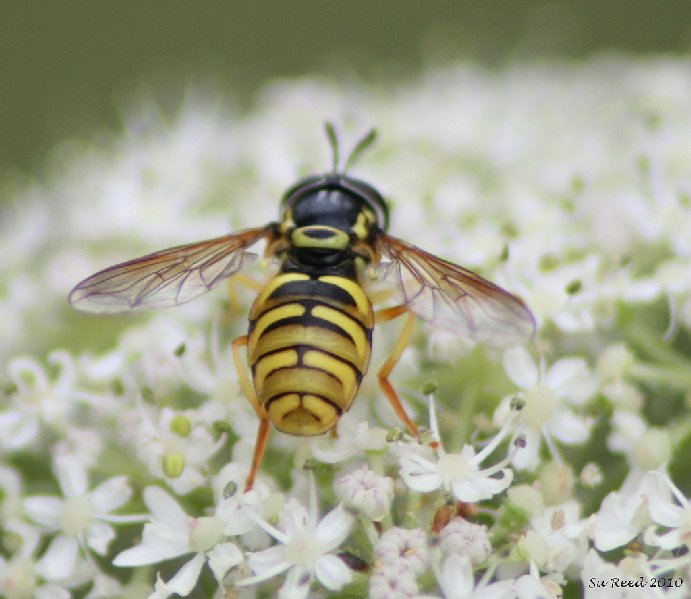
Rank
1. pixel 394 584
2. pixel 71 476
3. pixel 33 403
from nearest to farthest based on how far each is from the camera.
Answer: pixel 394 584 → pixel 71 476 → pixel 33 403

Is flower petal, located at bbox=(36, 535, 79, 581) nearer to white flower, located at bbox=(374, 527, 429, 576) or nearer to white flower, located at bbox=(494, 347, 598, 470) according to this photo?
white flower, located at bbox=(374, 527, 429, 576)

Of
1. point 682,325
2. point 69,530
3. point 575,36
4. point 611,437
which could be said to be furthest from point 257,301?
point 575,36

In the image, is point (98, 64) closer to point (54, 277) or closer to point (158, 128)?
point (158, 128)

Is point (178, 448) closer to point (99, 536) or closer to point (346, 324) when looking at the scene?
point (99, 536)

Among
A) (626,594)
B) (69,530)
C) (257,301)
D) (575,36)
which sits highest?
(575,36)

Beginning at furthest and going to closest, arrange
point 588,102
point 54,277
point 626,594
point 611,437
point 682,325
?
point 588,102 < point 54,277 < point 682,325 < point 611,437 < point 626,594

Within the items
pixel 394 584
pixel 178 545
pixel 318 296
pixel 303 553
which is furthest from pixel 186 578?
pixel 318 296

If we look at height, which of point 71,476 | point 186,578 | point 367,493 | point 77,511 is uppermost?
point 71,476
